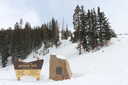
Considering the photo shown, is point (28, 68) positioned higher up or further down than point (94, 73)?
higher up

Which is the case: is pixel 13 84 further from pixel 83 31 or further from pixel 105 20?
pixel 105 20

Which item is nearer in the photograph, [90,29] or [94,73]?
[94,73]

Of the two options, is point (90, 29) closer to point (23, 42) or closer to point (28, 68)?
point (23, 42)

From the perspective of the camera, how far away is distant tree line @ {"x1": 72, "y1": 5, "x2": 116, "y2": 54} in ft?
123

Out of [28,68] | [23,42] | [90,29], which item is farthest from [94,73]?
[23,42]

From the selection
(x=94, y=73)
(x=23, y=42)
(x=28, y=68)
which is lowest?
(x=94, y=73)

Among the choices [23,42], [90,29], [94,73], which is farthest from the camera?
[23,42]

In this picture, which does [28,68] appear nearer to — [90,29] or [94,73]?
[94,73]

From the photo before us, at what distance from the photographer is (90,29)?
3912cm

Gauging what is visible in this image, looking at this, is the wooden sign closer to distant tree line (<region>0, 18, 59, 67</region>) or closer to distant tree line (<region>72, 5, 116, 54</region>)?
distant tree line (<region>72, 5, 116, 54</region>)

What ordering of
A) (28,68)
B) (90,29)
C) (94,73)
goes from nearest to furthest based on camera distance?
(28,68) → (94,73) → (90,29)

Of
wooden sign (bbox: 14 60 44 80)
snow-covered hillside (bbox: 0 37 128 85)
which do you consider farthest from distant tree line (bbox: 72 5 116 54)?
wooden sign (bbox: 14 60 44 80)

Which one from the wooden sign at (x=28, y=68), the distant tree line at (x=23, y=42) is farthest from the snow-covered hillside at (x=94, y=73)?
the distant tree line at (x=23, y=42)

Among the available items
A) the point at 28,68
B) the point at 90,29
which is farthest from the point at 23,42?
the point at 28,68
